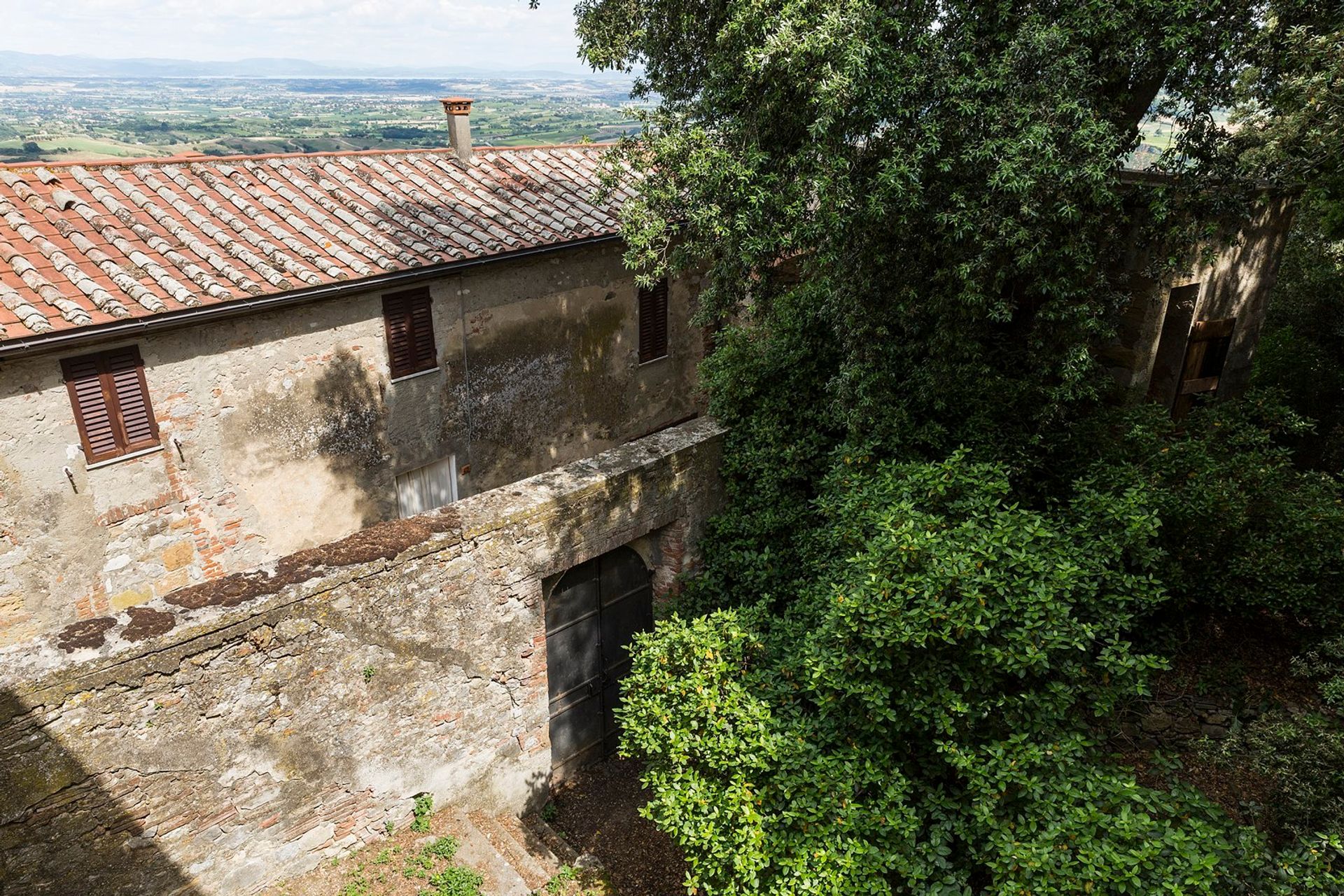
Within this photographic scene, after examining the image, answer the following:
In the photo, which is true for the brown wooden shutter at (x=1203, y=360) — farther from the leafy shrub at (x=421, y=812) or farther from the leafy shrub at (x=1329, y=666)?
the leafy shrub at (x=421, y=812)

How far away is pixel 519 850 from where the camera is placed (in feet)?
23.9

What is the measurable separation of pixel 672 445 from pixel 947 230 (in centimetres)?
337

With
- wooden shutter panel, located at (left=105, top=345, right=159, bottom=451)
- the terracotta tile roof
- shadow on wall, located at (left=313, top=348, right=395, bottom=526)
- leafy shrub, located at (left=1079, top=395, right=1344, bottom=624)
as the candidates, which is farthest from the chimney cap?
leafy shrub, located at (left=1079, top=395, right=1344, bottom=624)

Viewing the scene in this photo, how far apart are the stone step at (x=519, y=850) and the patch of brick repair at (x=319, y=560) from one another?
9.50ft

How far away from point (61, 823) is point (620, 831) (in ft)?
15.6

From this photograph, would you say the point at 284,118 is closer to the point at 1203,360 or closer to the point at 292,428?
the point at 292,428

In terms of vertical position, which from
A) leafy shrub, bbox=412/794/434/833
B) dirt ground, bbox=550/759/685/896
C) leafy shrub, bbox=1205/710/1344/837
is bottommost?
dirt ground, bbox=550/759/685/896

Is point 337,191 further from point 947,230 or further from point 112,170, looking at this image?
point 947,230

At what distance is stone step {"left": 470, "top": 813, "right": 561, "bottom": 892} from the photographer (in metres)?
7.04

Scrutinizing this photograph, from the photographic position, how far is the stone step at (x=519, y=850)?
704 cm

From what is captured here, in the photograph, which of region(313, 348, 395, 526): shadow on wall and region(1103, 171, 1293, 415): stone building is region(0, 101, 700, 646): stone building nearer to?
region(313, 348, 395, 526): shadow on wall

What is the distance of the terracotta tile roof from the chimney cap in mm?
662

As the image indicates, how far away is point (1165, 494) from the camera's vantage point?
21.9 ft

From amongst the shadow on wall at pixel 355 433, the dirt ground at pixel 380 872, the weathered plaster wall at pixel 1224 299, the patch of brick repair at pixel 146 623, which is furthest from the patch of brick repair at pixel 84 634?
the weathered plaster wall at pixel 1224 299
